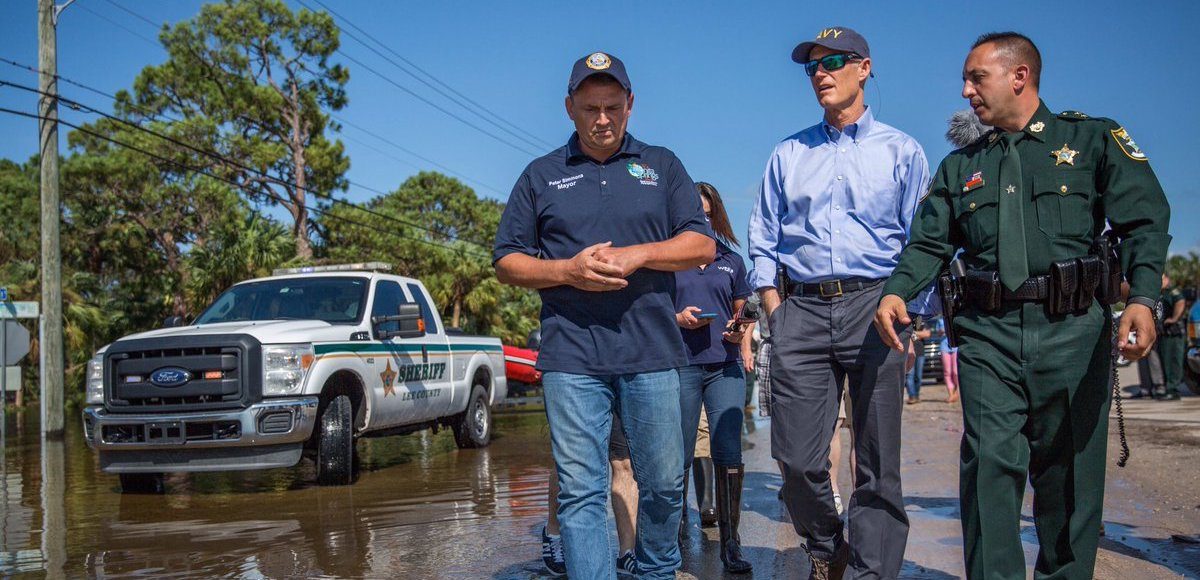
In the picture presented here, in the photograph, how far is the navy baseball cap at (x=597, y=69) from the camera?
411 cm

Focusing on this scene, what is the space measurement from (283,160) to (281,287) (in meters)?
31.7

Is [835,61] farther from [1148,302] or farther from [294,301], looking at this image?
[294,301]

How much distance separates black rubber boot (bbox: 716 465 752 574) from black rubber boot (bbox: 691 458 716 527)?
0.62 metres

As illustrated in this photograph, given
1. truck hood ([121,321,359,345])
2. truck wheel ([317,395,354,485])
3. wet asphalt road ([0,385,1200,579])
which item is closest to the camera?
wet asphalt road ([0,385,1200,579])

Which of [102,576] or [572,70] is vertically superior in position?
[572,70]

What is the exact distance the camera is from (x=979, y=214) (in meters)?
4.00

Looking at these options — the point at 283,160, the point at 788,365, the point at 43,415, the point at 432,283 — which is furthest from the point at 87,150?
the point at 788,365

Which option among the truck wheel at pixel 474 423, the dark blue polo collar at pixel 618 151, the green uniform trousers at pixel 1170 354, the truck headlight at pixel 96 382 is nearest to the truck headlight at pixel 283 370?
the truck headlight at pixel 96 382

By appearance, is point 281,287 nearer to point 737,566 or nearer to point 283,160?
point 737,566

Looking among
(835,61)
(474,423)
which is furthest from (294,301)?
(835,61)

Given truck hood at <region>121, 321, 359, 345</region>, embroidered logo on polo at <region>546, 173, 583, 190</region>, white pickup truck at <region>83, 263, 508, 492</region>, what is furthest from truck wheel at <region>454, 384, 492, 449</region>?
embroidered logo on polo at <region>546, 173, 583, 190</region>

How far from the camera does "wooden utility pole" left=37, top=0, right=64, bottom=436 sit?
18125 millimetres

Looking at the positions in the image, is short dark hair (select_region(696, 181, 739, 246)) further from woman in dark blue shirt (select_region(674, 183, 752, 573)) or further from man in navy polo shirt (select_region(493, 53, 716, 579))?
man in navy polo shirt (select_region(493, 53, 716, 579))

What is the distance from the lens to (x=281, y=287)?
35.2ft
